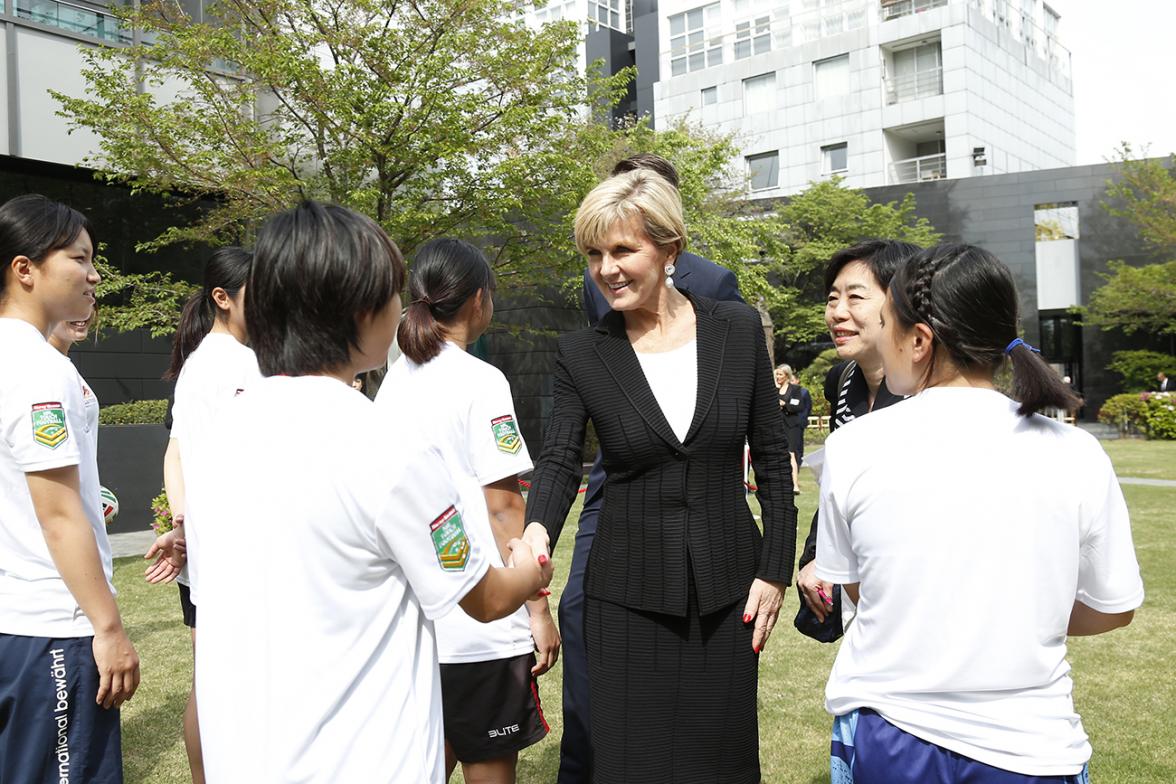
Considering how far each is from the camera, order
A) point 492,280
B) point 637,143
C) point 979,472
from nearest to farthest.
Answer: point 979,472 < point 492,280 < point 637,143

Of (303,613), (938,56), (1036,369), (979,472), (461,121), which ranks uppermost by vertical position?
(938,56)

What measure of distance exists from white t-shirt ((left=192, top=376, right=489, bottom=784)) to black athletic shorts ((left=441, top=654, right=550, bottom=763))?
3.75ft

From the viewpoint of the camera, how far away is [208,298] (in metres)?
3.97

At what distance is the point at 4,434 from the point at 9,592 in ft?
1.29

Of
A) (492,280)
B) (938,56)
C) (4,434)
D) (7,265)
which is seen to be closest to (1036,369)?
(492,280)

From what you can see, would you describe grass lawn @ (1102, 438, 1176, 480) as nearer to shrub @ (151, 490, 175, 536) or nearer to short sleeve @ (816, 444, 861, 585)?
shrub @ (151, 490, 175, 536)

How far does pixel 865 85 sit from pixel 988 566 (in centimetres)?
3960

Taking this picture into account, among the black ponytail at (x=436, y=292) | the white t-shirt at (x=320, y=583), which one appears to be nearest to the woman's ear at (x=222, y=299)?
the black ponytail at (x=436, y=292)

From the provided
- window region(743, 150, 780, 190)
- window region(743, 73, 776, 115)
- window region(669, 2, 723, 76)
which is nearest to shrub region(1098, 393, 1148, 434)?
window region(743, 150, 780, 190)

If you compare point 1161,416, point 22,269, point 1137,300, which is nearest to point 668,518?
point 22,269

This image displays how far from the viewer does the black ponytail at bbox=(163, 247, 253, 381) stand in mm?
3754

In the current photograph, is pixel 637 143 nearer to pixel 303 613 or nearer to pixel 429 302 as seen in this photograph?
pixel 429 302

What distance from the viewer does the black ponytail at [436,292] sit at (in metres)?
2.91

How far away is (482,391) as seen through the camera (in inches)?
111
